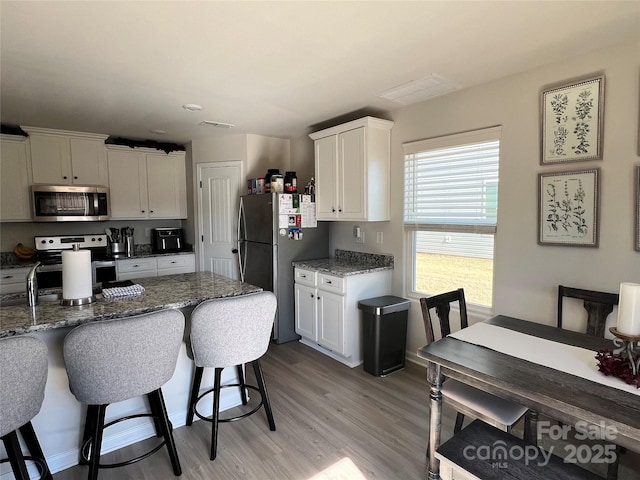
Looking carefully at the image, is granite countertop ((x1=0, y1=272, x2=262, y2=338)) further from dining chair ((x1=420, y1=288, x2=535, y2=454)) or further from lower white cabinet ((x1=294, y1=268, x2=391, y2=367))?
dining chair ((x1=420, y1=288, x2=535, y2=454))

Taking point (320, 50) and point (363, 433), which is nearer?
point (320, 50)

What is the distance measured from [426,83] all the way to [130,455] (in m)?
3.24

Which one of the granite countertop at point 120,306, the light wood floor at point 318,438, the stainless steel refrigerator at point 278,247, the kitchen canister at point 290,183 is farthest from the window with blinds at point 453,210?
the granite countertop at point 120,306

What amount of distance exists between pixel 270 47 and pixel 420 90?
134cm

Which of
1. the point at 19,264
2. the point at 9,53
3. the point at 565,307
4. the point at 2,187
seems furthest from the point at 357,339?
the point at 2,187

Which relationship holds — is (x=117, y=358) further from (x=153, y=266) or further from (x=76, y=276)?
(x=153, y=266)

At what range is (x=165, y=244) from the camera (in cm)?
489

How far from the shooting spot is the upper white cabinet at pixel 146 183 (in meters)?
4.50

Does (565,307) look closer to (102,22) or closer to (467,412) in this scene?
(467,412)

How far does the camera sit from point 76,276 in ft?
6.26

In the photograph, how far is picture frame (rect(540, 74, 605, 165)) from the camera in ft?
7.13

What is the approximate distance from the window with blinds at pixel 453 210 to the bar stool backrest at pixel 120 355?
2.26 meters

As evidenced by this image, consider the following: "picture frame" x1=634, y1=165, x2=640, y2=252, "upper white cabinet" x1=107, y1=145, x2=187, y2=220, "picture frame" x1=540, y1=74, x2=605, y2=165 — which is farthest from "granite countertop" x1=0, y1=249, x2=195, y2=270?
"picture frame" x1=634, y1=165, x2=640, y2=252

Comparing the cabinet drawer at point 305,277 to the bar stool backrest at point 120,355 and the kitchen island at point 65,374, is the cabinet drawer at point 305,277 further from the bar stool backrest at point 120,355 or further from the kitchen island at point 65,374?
the bar stool backrest at point 120,355
